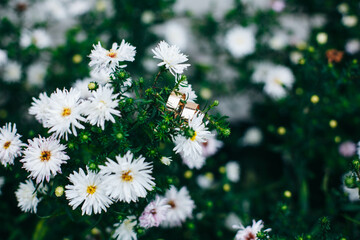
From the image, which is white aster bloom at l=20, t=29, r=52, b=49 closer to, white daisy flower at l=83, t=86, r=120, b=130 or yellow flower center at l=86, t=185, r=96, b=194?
white daisy flower at l=83, t=86, r=120, b=130

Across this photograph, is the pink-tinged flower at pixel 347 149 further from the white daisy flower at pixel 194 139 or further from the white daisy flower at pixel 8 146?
the white daisy flower at pixel 8 146

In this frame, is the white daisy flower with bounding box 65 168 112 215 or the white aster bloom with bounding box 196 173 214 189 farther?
the white aster bloom with bounding box 196 173 214 189

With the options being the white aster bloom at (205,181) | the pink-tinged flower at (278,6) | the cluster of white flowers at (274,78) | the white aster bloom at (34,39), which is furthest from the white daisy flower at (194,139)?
the pink-tinged flower at (278,6)

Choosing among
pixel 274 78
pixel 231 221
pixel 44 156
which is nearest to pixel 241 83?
pixel 274 78

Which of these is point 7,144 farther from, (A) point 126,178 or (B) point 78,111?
(A) point 126,178

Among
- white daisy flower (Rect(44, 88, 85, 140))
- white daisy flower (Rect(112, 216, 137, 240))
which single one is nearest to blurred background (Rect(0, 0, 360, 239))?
white daisy flower (Rect(112, 216, 137, 240))
